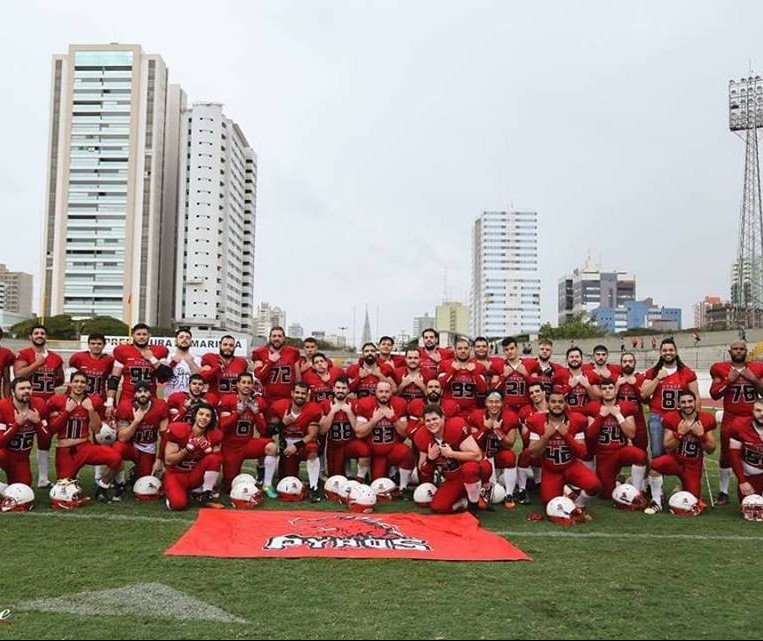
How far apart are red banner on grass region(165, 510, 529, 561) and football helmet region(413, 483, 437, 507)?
0.45 m

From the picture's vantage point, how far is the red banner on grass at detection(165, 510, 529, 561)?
484cm

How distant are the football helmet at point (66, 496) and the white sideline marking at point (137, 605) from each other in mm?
2596

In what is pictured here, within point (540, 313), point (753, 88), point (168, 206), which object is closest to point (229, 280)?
point (168, 206)

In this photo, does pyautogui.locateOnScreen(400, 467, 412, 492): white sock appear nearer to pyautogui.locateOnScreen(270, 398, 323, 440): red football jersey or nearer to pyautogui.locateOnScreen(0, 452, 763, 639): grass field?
pyautogui.locateOnScreen(270, 398, 323, 440): red football jersey

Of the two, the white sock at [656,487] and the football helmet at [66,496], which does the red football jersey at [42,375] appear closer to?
the football helmet at [66,496]

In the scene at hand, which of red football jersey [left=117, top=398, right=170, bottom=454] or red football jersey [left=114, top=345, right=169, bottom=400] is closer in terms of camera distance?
red football jersey [left=117, top=398, right=170, bottom=454]

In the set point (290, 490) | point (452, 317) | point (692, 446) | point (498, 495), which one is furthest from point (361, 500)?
point (452, 317)

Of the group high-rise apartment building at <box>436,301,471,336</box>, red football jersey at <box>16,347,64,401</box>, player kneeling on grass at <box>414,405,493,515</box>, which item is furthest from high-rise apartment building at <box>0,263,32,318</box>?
player kneeling on grass at <box>414,405,493,515</box>

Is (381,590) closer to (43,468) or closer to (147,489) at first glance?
(147,489)

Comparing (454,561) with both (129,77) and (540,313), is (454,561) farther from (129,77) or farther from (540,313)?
(540,313)

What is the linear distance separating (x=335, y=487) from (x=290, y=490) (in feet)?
1.50

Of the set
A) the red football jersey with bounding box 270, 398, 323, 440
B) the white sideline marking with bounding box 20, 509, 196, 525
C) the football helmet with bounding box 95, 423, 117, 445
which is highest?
the red football jersey with bounding box 270, 398, 323, 440

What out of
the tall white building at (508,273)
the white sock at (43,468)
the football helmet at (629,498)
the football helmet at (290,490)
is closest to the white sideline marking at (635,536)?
the football helmet at (629,498)

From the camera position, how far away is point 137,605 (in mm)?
3787
